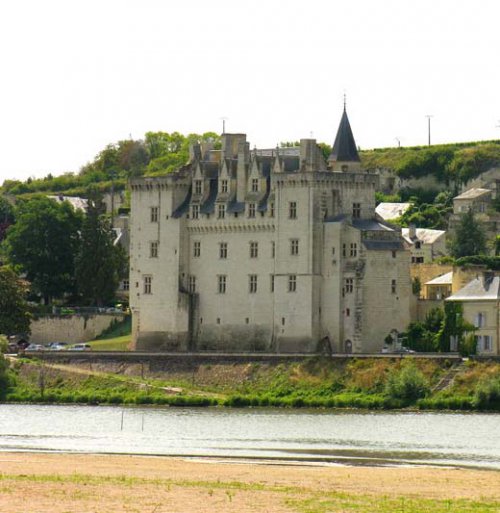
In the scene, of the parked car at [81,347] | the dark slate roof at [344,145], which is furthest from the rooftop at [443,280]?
the parked car at [81,347]

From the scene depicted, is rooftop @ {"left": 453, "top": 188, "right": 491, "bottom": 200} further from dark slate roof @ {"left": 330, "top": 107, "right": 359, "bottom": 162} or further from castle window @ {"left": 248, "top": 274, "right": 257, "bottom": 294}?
castle window @ {"left": 248, "top": 274, "right": 257, "bottom": 294}

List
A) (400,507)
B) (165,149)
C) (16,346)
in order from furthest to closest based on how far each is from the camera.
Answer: (165,149) < (16,346) < (400,507)

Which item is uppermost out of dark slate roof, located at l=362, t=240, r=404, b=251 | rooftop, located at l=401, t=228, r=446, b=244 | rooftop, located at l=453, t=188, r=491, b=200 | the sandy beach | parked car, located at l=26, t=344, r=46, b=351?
rooftop, located at l=453, t=188, r=491, b=200

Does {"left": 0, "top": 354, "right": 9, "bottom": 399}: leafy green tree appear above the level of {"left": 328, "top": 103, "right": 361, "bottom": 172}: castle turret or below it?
below

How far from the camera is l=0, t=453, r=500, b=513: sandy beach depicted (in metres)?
45.2

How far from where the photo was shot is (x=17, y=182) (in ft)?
568

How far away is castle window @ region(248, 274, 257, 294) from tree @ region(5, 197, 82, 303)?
70.2ft

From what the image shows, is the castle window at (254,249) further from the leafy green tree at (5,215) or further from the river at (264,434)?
the leafy green tree at (5,215)

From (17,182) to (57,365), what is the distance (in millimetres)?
82656

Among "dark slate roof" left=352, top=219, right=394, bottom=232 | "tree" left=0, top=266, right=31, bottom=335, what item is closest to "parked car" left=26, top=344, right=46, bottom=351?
"tree" left=0, top=266, right=31, bottom=335

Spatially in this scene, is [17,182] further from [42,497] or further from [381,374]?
[42,497]

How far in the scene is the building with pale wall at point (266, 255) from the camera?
289 ft

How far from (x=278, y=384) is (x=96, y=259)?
24.6 m

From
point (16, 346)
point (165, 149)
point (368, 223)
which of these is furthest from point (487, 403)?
point (165, 149)
